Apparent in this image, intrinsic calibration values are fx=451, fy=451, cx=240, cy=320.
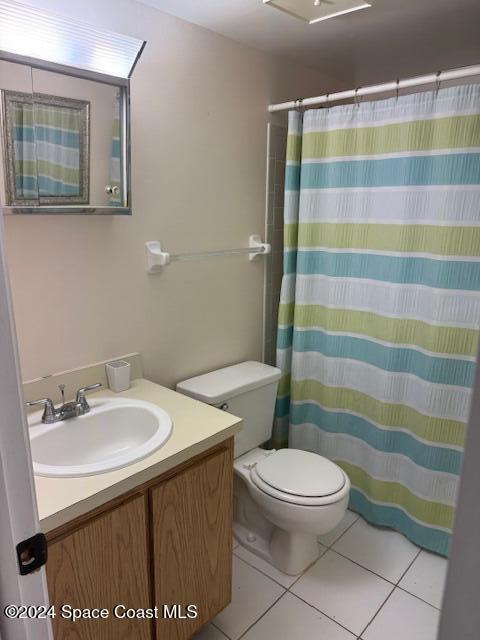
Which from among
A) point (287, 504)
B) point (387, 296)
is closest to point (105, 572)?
point (287, 504)

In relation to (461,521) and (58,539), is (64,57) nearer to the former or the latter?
(58,539)

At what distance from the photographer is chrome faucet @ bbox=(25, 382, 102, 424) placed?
1433 millimetres

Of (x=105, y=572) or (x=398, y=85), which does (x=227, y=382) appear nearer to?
(x=105, y=572)

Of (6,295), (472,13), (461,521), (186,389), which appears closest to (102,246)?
(186,389)

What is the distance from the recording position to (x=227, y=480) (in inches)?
58.2

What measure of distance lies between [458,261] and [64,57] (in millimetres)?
1511

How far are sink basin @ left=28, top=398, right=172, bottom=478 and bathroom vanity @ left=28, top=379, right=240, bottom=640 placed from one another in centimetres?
5

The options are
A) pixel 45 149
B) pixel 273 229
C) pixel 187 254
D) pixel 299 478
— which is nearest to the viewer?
pixel 45 149

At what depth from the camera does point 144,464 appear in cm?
122

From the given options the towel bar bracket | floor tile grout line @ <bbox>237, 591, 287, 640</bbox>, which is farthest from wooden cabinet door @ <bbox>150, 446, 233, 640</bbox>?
the towel bar bracket

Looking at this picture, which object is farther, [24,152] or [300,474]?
[300,474]

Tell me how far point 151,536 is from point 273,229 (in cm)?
156

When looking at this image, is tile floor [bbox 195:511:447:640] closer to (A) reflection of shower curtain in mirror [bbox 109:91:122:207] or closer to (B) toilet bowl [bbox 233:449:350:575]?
(B) toilet bowl [bbox 233:449:350:575]

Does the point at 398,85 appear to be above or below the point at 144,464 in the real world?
above
